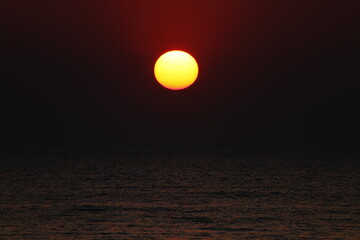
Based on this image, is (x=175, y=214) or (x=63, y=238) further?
(x=175, y=214)

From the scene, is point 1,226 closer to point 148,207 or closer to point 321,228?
point 148,207

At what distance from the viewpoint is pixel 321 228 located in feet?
86.8

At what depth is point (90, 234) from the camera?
Answer: 24906mm

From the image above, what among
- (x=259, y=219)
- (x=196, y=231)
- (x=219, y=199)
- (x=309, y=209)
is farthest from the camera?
(x=219, y=199)

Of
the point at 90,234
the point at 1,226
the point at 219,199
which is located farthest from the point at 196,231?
the point at 219,199

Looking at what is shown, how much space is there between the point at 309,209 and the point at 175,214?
8.21m

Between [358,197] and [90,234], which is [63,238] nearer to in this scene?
[90,234]

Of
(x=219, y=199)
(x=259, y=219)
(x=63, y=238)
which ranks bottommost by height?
(x=63, y=238)

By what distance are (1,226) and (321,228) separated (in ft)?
47.1

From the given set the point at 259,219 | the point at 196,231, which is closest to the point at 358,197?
the point at 259,219

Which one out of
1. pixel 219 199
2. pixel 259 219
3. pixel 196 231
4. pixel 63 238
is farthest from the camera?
pixel 219 199

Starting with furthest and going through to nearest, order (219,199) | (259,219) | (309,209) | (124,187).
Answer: (124,187) < (219,199) < (309,209) < (259,219)

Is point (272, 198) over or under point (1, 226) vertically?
over

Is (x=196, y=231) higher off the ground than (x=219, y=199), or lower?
lower
